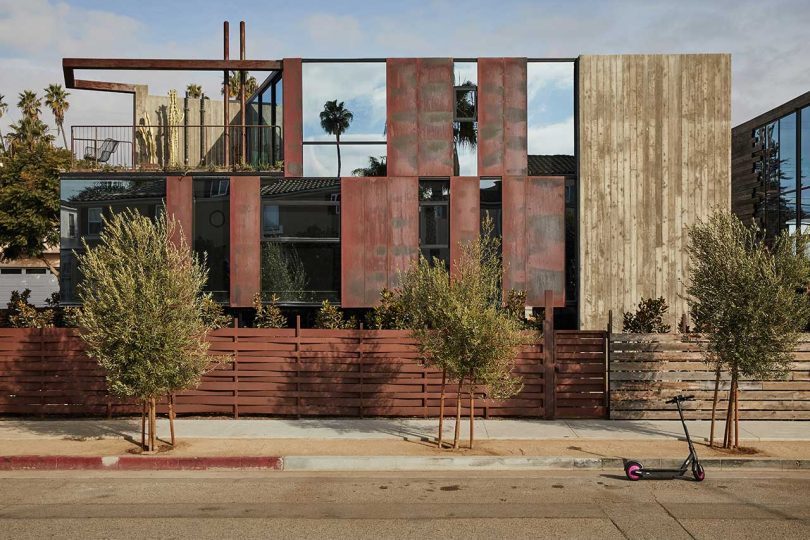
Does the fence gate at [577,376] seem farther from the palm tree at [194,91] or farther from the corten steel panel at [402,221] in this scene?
the palm tree at [194,91]

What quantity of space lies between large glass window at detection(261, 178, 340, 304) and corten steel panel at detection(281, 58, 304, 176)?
42cm

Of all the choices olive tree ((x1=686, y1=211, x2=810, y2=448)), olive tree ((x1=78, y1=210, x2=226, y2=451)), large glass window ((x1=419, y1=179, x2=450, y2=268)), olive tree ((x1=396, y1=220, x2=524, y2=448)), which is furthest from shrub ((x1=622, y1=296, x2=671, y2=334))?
olive tree ((x1=78, y1=210, x2=226, y2=451))

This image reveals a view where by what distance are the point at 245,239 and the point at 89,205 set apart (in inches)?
179

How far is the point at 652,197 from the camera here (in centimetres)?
2220

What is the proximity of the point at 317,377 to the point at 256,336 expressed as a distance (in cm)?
163

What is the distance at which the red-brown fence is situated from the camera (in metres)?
17.5

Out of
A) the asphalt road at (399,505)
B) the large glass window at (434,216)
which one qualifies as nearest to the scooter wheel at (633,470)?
the asphalt road at (399,505)

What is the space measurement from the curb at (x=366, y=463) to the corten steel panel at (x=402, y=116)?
10611 mm

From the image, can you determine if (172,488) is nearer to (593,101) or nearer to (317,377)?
(317,377)

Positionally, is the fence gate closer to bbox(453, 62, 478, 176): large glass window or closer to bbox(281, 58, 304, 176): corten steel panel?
bbox(453, 62, 478, 176): large glass window

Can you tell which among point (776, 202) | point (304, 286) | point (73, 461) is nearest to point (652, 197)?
point (304, 286)

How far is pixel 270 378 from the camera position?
17578mm

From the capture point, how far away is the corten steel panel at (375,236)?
72.8 feet

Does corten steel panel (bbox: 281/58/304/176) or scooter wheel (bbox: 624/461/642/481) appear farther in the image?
corten steel panel (bbox: 281/58/304/176)
